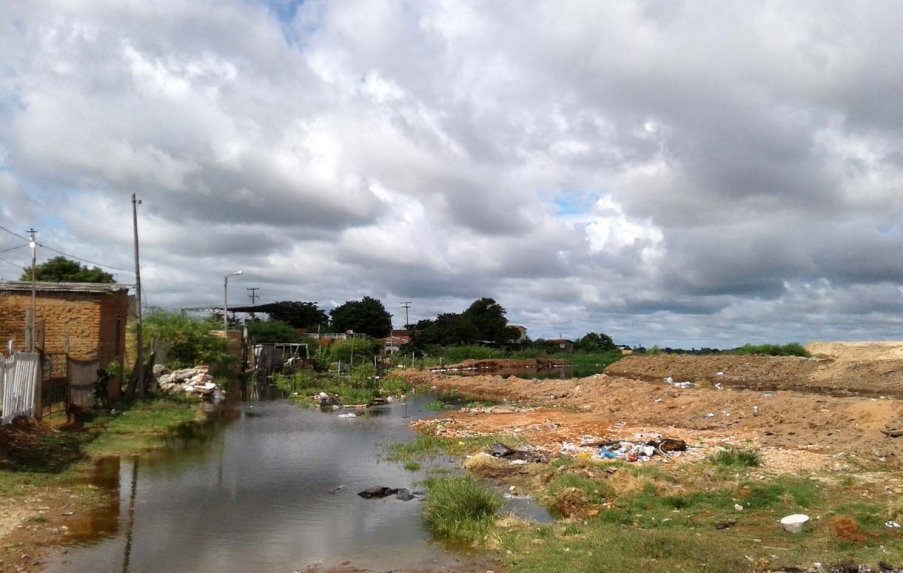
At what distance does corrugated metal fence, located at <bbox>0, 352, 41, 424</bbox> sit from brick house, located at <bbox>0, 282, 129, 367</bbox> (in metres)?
6.87

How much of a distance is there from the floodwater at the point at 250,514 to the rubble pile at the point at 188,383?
14.1m

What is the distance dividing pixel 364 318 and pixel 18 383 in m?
83.2

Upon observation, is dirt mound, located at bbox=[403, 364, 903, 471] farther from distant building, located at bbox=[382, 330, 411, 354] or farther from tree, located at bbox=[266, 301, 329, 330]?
tree, located at bbox=[266, 301, 329, 330]

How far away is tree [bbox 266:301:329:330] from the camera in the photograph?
306ft

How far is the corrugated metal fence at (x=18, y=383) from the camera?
15344mm

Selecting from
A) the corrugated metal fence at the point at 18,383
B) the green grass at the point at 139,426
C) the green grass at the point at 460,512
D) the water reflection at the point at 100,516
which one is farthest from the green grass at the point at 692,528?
the corrugated metal fence at the point at 18,383

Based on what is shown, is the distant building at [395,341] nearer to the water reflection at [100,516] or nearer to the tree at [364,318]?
→ the tree at [364,318]

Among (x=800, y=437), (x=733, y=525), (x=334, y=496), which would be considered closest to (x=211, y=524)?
(x=334, y=496)

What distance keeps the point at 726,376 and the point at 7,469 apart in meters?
47.8

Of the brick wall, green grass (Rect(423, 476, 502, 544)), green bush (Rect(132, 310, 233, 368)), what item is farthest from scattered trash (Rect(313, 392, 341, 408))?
green grass (Rect(423, 476, 502, 544))

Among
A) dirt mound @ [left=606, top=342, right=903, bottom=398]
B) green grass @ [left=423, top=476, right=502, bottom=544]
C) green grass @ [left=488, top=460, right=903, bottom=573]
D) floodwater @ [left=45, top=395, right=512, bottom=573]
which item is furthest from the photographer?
dirt mound @ [left=606, top=342, right=903, bottom=398]

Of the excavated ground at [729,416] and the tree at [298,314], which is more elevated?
the tree at [298,314]

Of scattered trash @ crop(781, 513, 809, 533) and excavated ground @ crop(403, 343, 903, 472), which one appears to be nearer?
scattered trash @ crop(781, 513, 809, 533)

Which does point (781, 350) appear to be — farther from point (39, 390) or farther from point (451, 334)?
point (39, 390)
